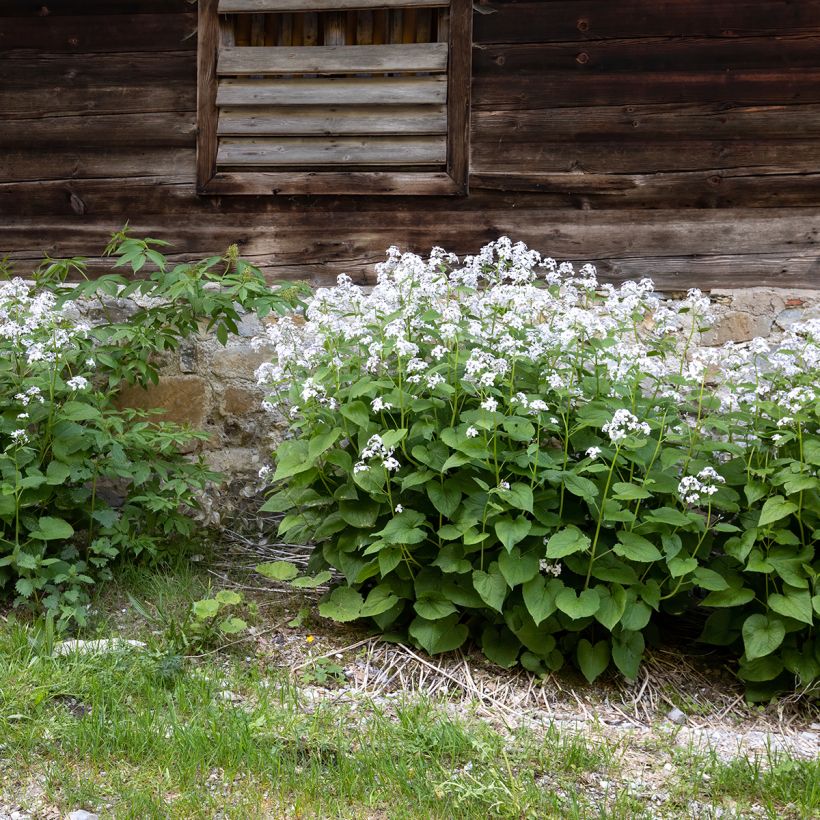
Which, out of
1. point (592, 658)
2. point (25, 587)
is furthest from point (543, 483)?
point (25, 587)

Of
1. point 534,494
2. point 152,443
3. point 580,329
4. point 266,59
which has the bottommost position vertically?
point 152,443

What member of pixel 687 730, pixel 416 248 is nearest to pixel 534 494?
pixel 687 730

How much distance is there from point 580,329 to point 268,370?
1.37m

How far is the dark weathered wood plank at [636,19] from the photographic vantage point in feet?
16.6

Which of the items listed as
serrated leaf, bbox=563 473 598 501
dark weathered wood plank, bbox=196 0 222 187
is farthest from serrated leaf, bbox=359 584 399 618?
dark weathered wood plank, bbox=196 0 222 187

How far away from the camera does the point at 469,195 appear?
5.32 metres

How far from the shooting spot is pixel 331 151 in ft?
17.7

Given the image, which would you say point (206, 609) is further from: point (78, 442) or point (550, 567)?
point (550, 567)

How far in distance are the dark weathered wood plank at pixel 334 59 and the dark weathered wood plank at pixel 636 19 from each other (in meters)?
0.32

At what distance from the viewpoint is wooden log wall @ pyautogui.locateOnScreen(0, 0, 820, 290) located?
16.8 feet

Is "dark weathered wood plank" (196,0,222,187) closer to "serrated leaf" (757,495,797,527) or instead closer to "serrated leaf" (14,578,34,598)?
"serrated leaf" (14,578,34,598)

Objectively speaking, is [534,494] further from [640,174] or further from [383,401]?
[640,174]

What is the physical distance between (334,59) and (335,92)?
187mm

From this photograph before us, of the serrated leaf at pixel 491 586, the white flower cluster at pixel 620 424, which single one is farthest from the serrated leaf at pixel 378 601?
the white flower cluster at pixel 620 424
